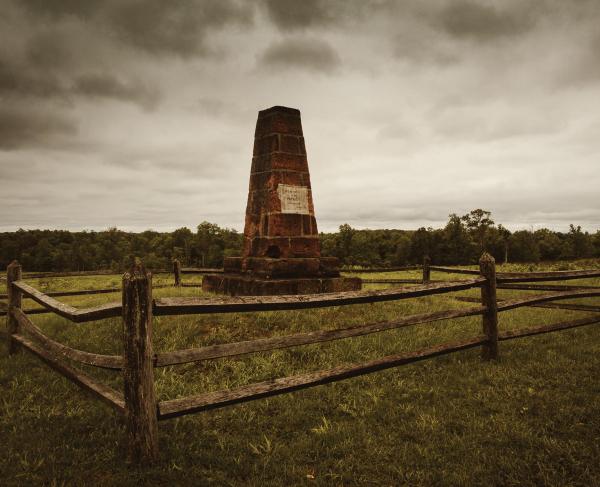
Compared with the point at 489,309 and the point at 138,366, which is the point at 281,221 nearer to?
the point at 489,309

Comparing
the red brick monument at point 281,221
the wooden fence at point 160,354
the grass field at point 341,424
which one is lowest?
the grass field at point 341,424

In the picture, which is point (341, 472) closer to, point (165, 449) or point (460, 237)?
point (165, 449)

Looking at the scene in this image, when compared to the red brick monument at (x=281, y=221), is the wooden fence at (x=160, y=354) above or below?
below

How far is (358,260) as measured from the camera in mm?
60875

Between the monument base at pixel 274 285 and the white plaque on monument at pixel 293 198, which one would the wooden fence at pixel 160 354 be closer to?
the monument base at pixel 274 285

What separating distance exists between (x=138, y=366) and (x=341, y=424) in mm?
1800

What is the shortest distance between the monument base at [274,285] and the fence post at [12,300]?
359 centimetres

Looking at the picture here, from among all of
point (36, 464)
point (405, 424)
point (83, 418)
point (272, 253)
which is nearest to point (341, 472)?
point (405, 424)

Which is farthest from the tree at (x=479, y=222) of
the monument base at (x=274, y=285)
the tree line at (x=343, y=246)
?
the monument base at (x=274, y=285)

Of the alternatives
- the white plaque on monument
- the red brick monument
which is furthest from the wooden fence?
the white plaque on monument

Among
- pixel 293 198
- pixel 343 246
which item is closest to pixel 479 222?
pixel 343 246

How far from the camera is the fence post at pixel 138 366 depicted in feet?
8.61

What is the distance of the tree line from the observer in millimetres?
64312

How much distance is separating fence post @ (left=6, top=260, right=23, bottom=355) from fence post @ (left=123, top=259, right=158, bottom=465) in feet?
12.5
